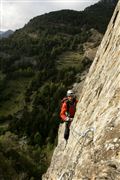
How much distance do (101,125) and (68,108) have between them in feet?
26.3

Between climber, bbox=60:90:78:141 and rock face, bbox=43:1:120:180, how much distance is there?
20.6 inches

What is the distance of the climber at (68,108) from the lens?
1043 inches

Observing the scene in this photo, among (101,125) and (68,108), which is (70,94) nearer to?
(68,108)

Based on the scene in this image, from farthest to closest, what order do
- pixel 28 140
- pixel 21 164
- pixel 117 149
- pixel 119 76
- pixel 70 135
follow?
1. pixel 28 140
2. pixel 21 164
3. pixel 70 135
4. pixel 119 76
5. pixel 117 149

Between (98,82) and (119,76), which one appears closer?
(119,76)

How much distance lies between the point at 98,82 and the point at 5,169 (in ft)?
283

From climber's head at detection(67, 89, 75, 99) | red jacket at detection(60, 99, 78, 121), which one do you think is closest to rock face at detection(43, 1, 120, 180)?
red jacket at detection(60, 99, 78, 121)

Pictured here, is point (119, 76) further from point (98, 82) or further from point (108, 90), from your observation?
point (98, 82)

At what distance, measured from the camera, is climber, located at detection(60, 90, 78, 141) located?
86.9 ft

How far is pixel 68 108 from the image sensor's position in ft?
90.3

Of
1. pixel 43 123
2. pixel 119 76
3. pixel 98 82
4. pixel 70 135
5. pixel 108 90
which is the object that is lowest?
pixel 43 123

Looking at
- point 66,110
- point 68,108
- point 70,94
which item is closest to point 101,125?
point 70,94

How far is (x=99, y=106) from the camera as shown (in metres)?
22.8

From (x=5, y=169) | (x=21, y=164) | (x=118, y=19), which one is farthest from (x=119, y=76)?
(x=21, y=164)
